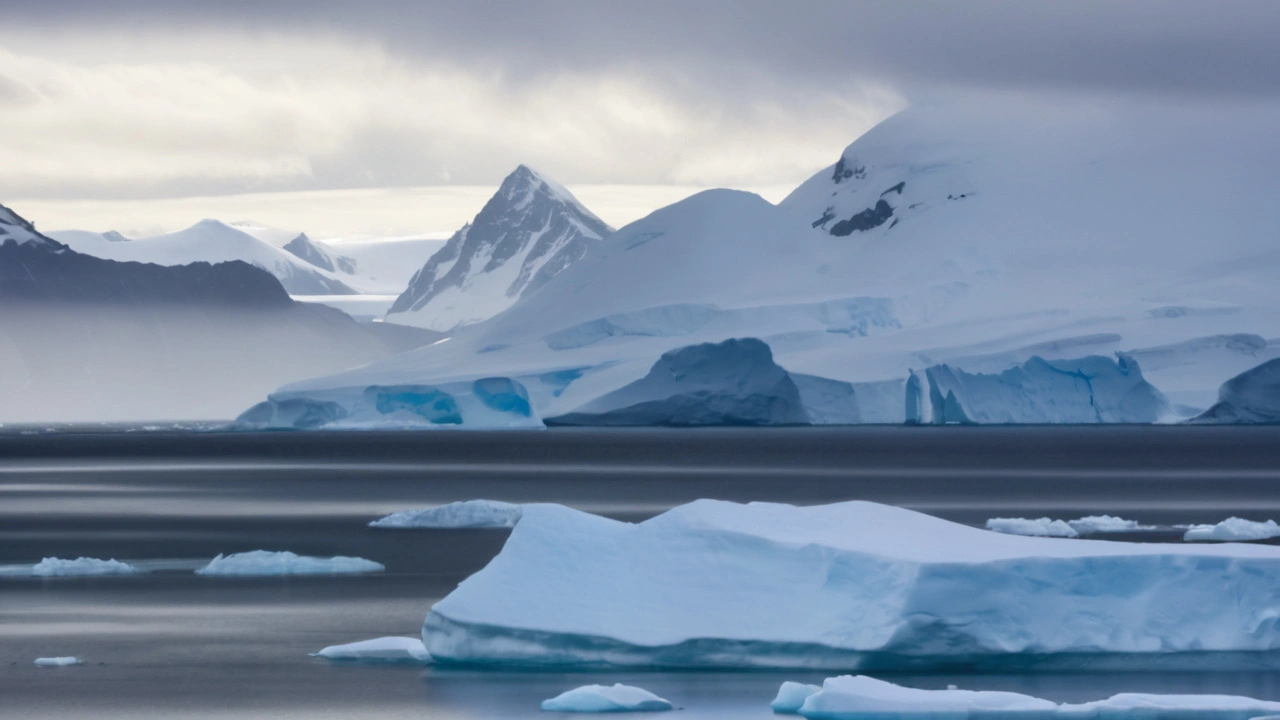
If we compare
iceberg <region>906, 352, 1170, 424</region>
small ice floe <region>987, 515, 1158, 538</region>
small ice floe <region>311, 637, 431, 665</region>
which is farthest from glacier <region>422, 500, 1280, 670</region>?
iceberg <region>906, 352, 1170, 424</region>

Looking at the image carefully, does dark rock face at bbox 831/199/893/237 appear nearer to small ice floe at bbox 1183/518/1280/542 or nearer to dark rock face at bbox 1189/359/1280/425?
dark rock face at bbox 1189/359/1280/425

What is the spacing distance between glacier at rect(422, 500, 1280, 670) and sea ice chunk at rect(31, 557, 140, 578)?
10.3m

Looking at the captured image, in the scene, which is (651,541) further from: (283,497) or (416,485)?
(416,485)

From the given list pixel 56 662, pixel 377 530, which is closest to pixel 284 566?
pixel 56 662

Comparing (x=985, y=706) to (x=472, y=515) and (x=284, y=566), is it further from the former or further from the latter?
(x=472, y=515)

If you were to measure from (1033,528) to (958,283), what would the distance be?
69.1 meters

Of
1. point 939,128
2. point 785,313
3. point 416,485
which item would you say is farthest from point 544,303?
point 416,485

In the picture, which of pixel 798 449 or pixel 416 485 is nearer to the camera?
pixel 416 485

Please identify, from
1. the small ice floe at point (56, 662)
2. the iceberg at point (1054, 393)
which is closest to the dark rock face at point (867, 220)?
the iceberg at point (1054, 393)

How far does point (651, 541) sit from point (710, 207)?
93.5 metres

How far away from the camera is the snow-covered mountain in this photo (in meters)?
75.8

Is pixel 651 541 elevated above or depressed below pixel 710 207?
below

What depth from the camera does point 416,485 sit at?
4925 cm

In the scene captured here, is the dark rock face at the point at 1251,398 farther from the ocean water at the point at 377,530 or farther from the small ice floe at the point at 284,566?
the small ice floe at the point at 284,566
